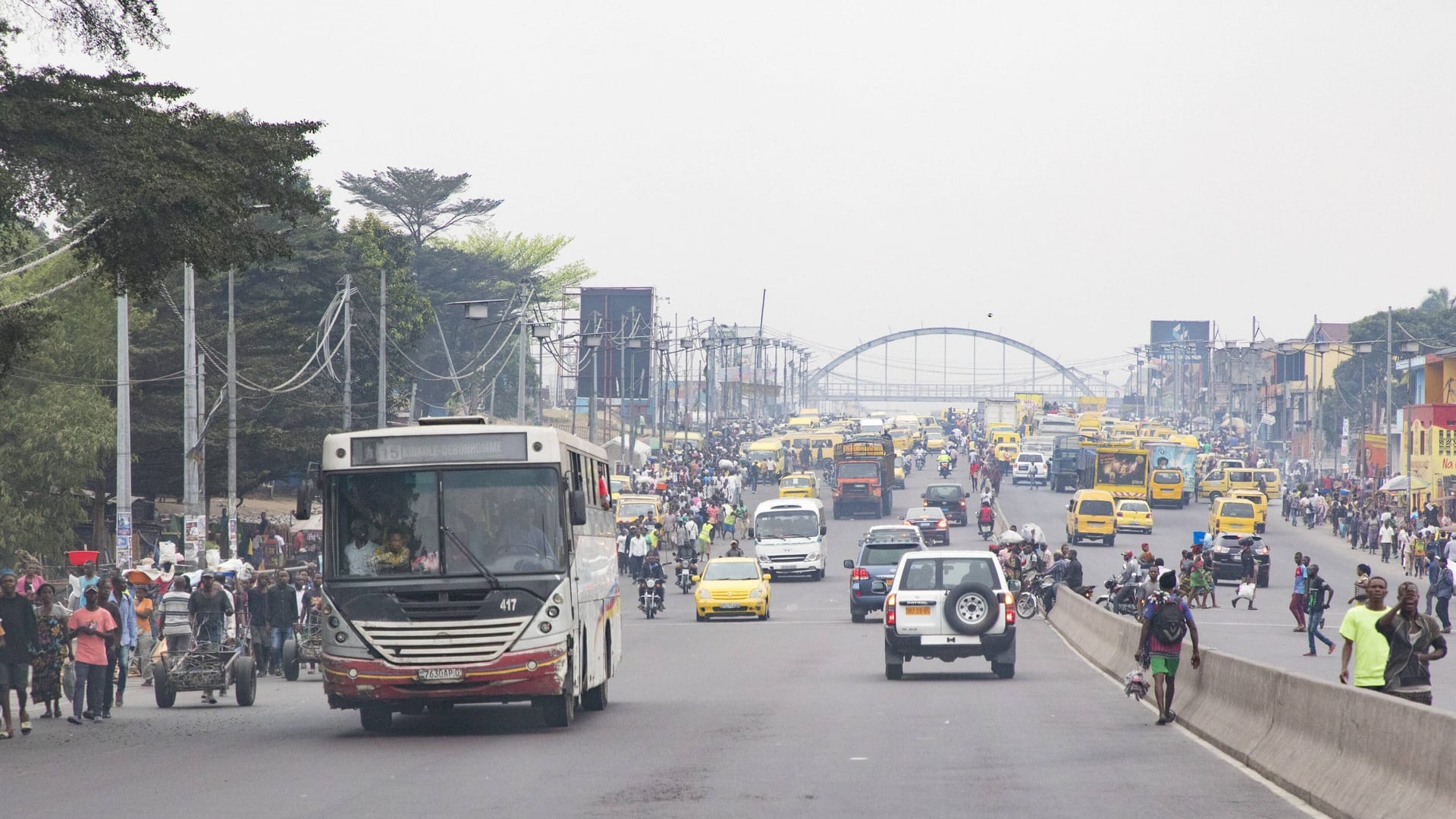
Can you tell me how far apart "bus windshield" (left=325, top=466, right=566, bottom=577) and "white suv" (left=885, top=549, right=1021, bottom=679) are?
290 inches

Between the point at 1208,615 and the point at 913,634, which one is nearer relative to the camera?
the point at 913,634

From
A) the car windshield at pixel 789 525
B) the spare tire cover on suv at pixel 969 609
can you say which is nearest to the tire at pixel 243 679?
the spare tire cover on suv at pixel 969 609

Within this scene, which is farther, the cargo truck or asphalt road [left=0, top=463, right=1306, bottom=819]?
the cargo truck

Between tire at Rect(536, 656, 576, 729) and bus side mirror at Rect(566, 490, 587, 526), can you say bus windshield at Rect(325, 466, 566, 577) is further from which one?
tire at Rect(536, 656, 576, 729)

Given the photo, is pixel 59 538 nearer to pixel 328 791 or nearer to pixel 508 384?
pixel 328 791

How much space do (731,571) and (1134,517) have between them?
30.4m

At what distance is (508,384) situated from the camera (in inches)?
4830

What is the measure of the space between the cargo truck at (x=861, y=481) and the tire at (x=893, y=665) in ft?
177

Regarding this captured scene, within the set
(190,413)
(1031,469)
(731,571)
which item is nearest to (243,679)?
(190,413)

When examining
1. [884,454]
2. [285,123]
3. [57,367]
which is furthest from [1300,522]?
[285,123]

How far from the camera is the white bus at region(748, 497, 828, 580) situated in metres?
52.0

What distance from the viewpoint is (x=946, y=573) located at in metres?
23.0

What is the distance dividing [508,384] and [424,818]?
11269 centimetres

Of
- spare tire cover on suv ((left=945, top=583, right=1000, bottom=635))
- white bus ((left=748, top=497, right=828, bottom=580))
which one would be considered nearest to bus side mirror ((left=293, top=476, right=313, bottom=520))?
spare tire cover on suv ((left=945, top=583, right=1000, bottom=635))
